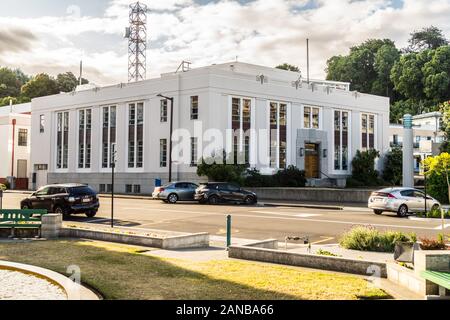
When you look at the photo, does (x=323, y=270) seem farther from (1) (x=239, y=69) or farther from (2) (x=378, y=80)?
(2) (x=378, y=80)

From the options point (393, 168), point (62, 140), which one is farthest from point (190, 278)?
point (62, 140)

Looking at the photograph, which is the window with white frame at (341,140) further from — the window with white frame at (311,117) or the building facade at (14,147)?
the building facade at (14,147)

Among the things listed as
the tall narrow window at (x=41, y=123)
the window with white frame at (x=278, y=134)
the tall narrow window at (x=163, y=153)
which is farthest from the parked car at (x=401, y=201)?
the tall narrow window at (x=41, y=123)

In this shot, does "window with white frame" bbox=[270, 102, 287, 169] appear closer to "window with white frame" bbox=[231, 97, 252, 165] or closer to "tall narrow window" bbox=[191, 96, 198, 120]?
"window with white frame" bbox=[231, 97, 252, 165]

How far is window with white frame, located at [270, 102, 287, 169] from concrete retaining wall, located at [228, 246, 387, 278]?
33.9 metres

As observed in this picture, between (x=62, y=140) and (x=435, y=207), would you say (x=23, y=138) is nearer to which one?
(x=62, y=140)

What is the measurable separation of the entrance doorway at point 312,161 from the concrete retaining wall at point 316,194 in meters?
11.3

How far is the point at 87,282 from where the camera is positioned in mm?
9164

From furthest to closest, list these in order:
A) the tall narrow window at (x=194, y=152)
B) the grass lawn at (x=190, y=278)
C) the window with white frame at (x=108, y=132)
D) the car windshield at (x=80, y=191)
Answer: the window with white frame at (x=108, y=132) < the tall narrow window at (x=194, y=152) < the car windshield at (x=80, y=191) < the grass lawn at (x=190, y=278)

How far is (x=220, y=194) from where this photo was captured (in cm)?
3356

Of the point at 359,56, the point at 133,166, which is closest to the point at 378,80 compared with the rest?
the point at 359,56

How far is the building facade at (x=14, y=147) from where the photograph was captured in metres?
62.1

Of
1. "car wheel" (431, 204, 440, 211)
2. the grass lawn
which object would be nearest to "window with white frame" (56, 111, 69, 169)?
"car wheel" (431, 204, 440, 211)

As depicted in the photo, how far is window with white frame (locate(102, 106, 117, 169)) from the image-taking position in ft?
167
